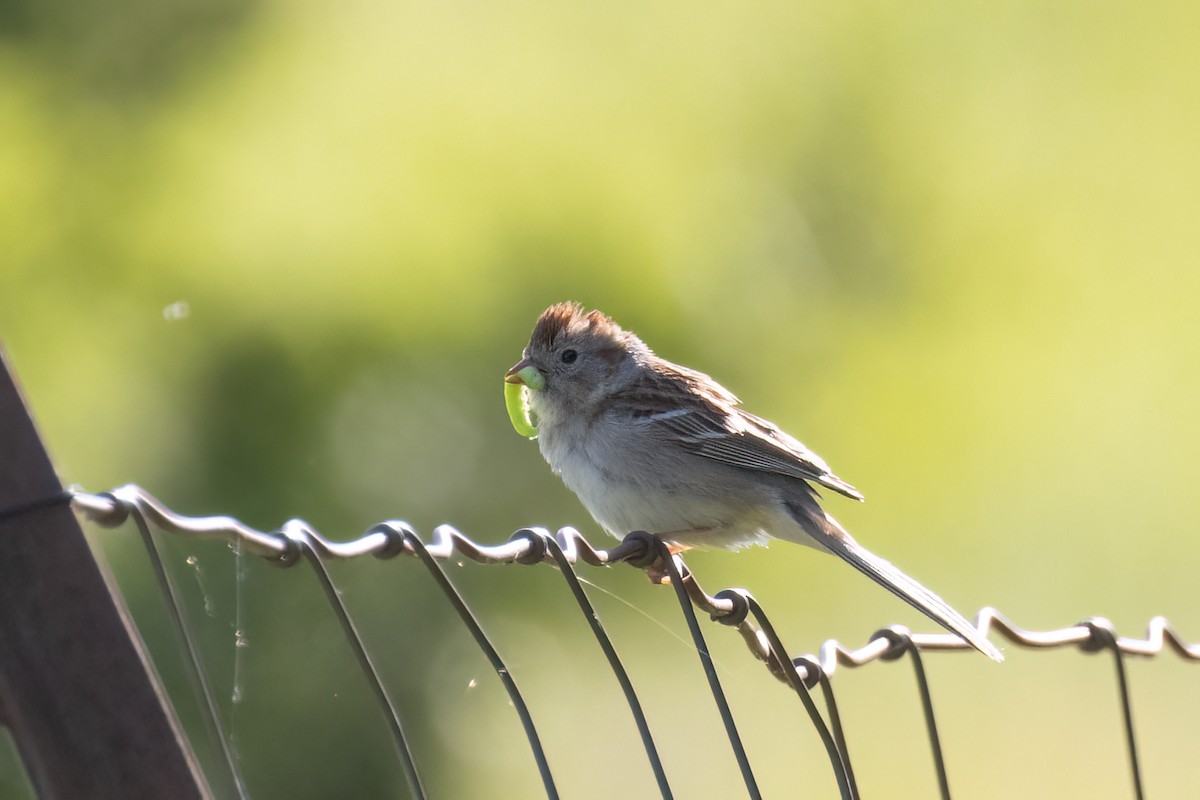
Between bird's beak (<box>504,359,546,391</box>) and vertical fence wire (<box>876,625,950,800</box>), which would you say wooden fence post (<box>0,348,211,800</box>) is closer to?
vertical fence wire (<box>876,625,950,800</box>)

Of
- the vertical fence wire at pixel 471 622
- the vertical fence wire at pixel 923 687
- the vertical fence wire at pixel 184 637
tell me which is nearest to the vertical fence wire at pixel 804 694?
the vertical fence wire at pixel 923 687

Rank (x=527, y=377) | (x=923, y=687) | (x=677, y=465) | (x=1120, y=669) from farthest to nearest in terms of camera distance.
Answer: (x=527, y=377), (x=677, y=465), (x=1120, y=669), (x=923, y=687)

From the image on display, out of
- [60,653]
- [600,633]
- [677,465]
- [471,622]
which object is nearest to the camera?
[60,653]

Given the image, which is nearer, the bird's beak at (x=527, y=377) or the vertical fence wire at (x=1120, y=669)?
the vertical fence wire at (x=1120, y=669)

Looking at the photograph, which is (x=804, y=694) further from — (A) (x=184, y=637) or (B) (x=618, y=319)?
(B) (x=618, y=319)

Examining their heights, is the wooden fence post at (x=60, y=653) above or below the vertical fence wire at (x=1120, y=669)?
above

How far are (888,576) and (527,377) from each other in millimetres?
1062

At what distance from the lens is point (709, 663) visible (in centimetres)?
187

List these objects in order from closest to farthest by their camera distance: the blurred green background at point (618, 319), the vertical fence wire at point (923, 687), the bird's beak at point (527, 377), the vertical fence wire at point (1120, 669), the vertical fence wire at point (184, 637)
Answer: the vertical fence wire at point (184, 637) → the vertical fence wire at point (923, 687) → the vertical fence wire at point (1120, 669) → the bird's beak at point (527, 377) → the blurred green background at point (618, 319)

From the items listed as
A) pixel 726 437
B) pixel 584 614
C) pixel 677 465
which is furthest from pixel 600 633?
pixel 726 437

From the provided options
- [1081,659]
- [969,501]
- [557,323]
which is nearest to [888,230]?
[969,501]

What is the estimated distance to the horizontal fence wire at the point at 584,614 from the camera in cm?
133

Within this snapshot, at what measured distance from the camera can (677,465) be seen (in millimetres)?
3145

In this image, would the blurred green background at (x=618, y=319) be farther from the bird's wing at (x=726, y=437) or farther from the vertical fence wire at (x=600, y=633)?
the vertical fence wire at (x=600, y=633)
